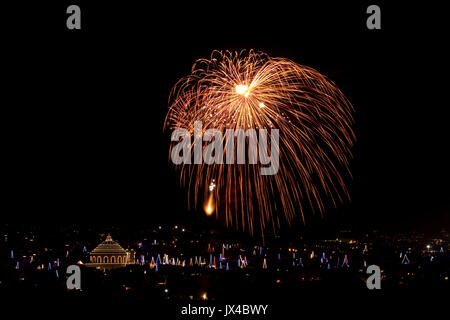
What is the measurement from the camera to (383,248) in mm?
63750

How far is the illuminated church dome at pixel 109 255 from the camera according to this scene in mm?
57344

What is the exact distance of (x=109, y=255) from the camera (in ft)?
196

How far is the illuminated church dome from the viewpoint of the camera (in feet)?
188

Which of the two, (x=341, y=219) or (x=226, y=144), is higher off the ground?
(x=226, y=144)
